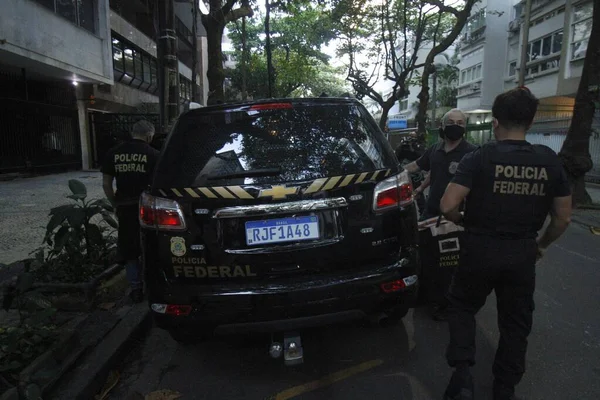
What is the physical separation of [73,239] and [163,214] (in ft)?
5.88

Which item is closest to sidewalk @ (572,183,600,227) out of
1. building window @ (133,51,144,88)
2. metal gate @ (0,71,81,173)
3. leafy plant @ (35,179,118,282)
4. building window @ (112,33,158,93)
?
leafy plant @ (35,179,118,282)

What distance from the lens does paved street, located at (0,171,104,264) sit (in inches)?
213

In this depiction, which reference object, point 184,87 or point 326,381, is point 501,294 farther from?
point 184,87

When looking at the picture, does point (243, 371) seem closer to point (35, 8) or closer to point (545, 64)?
point (35, 8)

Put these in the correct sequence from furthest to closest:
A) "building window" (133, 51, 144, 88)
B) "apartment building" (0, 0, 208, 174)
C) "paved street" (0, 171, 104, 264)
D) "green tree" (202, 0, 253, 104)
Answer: "building window" (133, 51, 144, 88) → "apartment building" (0, 0, 208, 174) → "green tree" (202, 0, 253, 104) → "paved street" (0, 171, 104, 264)

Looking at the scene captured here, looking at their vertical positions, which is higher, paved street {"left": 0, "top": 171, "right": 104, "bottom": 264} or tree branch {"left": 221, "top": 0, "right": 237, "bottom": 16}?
tree branch {"left": 221, "top": 0, "right": 237, "bottom": 16}

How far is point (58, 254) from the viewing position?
12.8 ft

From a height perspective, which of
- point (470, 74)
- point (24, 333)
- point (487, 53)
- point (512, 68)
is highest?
point (487, 53)

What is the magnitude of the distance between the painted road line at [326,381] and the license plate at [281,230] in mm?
941

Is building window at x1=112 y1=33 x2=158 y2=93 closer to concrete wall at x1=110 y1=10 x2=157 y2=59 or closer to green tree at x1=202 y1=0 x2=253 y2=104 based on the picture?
concrete wall at x1=110 y1=10 x2=157 y2=59

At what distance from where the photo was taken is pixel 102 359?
2.88 metres

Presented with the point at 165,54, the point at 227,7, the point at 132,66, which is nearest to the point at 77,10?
the point at 227,7

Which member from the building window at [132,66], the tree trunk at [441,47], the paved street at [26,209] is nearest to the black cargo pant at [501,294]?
the paved street at [26,209]

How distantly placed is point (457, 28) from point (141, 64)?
14842 millimetres
